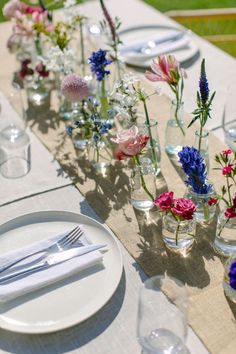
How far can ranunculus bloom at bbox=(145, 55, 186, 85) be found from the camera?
1.34 m

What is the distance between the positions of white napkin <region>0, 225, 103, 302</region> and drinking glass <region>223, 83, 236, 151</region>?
61 centimetres

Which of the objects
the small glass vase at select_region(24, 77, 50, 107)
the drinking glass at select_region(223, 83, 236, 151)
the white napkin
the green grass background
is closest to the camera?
the white napkin

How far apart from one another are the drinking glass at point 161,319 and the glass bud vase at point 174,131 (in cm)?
60

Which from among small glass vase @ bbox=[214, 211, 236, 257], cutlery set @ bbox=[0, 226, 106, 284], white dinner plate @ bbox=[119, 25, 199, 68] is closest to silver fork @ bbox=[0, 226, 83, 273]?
cutlery set @ bbox=[0, 226, 106, 284]

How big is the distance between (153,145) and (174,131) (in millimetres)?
142

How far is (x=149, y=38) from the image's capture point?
81.2 inches

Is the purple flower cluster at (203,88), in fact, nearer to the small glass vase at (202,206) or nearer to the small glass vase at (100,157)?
the small glass vase at (202,206)

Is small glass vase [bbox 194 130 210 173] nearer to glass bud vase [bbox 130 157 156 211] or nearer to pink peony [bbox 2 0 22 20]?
glass bud vase [bbox 130 157 156 211]

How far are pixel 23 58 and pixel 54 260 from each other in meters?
1.07

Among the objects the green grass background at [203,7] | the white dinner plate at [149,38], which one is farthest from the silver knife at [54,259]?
the green grass background at [203,7]

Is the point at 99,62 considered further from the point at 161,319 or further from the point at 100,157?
the point at 161,319

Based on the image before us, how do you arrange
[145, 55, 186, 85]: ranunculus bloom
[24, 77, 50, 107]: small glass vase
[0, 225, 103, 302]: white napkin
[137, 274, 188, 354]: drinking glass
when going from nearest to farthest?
[137, 274, 188, 354]: drinking glass
[0, 225, 103, 302]: white napkin
[145, 55, 186, 85]: ranunculus bloom
[24, 77, 50, 107]: small glass vase

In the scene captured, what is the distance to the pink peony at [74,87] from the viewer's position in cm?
149

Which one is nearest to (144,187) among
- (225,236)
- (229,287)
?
(225,236)
